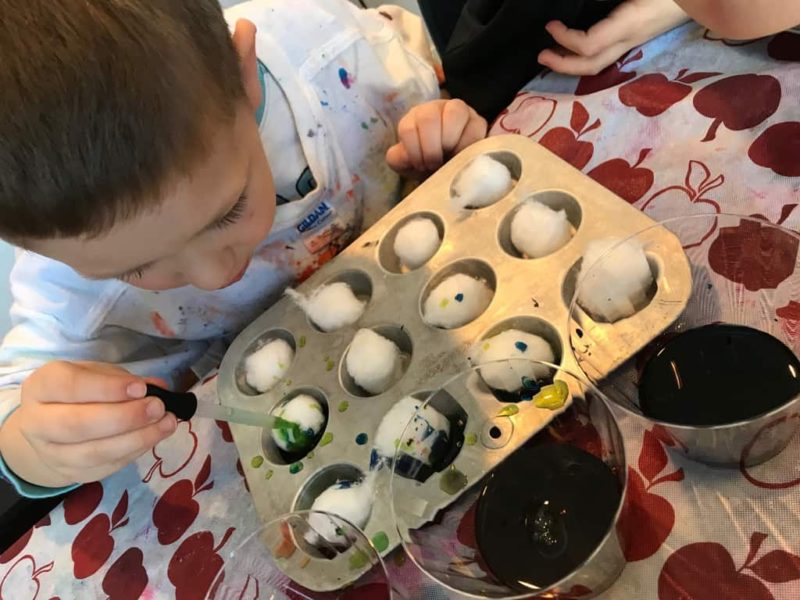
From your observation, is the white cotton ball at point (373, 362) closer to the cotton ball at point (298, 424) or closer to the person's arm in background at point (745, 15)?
the cotton ball at point (298, 424)

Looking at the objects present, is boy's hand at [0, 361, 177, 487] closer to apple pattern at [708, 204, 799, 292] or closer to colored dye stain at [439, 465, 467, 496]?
colored dye stain at [439, 465, 467, 496]

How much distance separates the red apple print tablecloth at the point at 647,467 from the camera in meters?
0.43

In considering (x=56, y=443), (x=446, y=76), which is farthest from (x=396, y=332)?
(x=446, y=76)

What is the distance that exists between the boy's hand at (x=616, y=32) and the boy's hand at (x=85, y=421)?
52 centimetres

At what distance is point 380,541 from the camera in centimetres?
52

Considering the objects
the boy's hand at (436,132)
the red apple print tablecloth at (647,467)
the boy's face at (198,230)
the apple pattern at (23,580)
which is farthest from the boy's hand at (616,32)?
the apple pattern at (23,580)

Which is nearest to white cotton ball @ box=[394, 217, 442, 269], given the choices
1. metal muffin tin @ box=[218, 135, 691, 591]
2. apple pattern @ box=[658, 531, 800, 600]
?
metal muffin tin @ box=[218, 135, 691, 591]

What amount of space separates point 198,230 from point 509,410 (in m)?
0.25

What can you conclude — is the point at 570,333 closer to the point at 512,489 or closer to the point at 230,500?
the point at 512,489

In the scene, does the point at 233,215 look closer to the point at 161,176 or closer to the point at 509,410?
the point at 161,176

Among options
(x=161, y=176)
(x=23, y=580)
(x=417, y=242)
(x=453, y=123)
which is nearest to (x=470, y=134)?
(x=453, y=123)

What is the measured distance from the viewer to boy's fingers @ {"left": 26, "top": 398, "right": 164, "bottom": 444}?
545 mm

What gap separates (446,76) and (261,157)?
0.40 m

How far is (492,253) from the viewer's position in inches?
24.9
